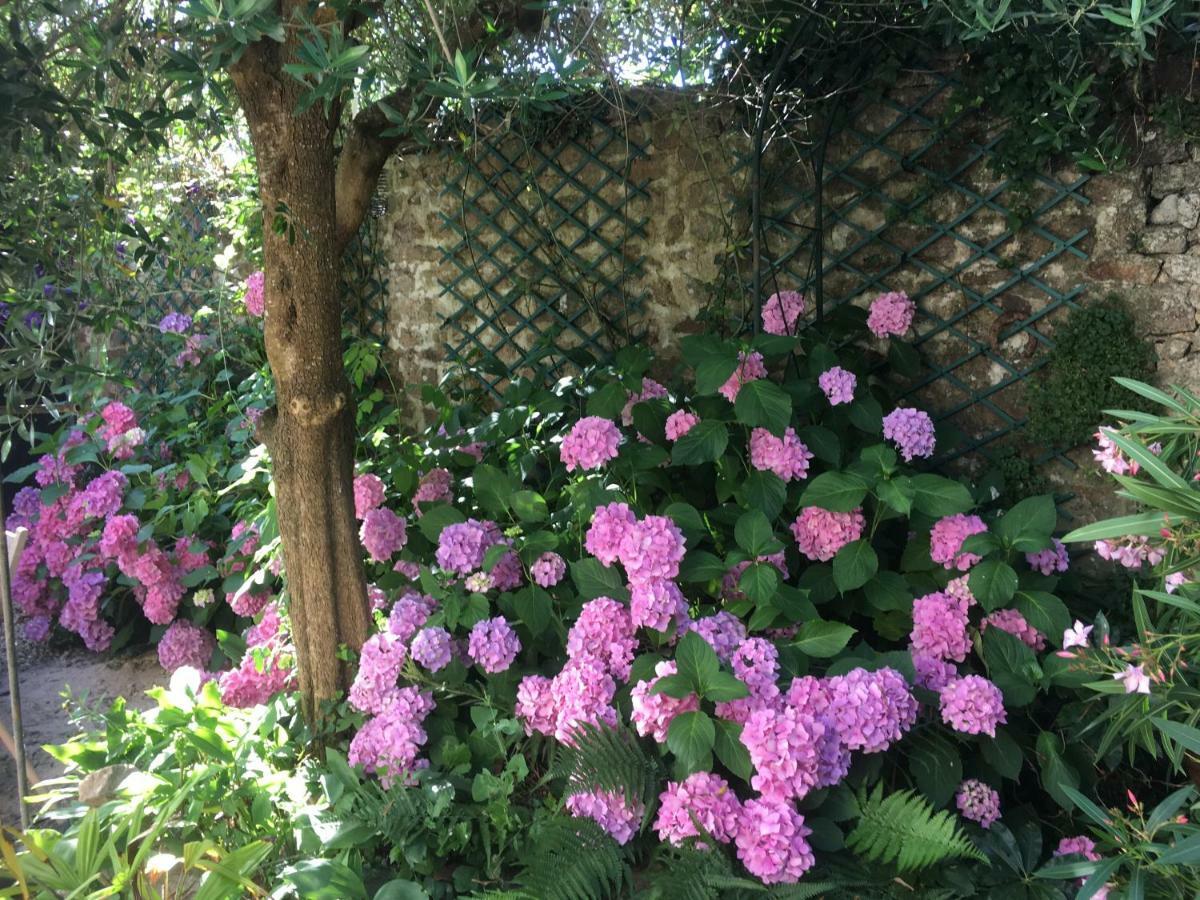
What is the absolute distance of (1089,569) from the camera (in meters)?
2.94

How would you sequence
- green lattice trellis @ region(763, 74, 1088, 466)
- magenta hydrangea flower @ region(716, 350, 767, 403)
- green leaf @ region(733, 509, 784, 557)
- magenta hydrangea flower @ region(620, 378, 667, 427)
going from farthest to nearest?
magenta hydrangea flower @ region(620, 378, 667, 427)
green lattice trellis @ region(763, 74, 1088, 466)
magenta hydrangea flower @ region(716, 350, 767, 403)
green leaf @ region(733, 509, 784, 557)

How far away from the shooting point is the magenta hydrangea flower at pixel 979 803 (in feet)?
6.64

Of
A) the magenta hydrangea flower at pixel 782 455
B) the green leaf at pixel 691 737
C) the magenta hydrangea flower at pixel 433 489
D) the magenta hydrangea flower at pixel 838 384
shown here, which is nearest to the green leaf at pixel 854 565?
the magenta hydrangea flower at pixel 782 455

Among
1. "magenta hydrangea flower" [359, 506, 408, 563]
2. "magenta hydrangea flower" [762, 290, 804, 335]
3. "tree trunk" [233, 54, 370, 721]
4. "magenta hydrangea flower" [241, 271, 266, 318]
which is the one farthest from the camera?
"magenta hydrangea flower" [241, 271, 266, 318]

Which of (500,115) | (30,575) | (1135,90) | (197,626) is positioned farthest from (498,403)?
(1135,90)

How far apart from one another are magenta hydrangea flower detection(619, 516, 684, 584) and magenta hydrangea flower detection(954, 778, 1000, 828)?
30.5 inches

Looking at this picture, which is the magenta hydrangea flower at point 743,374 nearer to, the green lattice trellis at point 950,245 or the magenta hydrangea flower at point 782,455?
the magenta hydrangea flower at point 782,455

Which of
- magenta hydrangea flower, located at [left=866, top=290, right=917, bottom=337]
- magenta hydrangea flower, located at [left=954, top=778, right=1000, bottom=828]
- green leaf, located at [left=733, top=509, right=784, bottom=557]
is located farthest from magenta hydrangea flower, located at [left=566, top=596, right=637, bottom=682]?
magenta hydrangea flower, located at [left=866, top=290, right=917, bottom=337]

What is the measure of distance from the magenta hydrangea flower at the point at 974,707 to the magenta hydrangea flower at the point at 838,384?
1049mm

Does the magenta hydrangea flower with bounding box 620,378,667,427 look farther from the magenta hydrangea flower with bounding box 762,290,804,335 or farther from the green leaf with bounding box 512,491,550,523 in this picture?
the green leaf with bounding box 512,491,550,523

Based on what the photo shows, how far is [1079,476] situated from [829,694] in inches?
59.0

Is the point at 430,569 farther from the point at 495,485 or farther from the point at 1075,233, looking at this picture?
the point at 1075,233

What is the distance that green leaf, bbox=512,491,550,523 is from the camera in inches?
101

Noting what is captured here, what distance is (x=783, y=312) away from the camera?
10.7 ft
